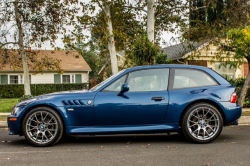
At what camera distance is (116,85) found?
632 centimetres

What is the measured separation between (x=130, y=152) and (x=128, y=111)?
2.76 ft

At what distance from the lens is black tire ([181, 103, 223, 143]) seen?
6.17 m

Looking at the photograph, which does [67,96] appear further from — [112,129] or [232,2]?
[232,2]

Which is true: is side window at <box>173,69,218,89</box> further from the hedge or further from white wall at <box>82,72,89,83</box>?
white wall at <box>82,72,89,83</box>

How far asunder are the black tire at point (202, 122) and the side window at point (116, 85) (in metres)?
1.37

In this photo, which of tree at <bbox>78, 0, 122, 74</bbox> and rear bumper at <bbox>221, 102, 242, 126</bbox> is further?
tree at <bbox>78, 0, 122, 74</bbox>

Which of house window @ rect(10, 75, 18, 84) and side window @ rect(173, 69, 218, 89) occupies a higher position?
side window @ rect(173, 69, 218, 89)

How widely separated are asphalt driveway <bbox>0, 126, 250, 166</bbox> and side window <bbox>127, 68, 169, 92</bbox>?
43.2 inches

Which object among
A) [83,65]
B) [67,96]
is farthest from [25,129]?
[83,65]

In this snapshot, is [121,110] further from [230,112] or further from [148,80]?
[230,112]

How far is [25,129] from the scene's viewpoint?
6039 mm

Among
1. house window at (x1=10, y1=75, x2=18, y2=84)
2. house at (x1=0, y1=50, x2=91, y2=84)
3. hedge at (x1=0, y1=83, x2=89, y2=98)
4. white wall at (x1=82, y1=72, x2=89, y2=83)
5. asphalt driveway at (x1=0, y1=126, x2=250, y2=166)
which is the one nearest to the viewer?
asphalt driveway at (x1=0, y1=126, x2=250, y2=166)

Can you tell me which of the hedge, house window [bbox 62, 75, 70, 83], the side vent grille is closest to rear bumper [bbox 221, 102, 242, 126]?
the side vent grille

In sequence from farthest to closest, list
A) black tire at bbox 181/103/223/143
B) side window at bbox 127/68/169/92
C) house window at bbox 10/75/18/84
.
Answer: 1. house window at bbox 10/75/18/84
2. side window at bbox 127/68/169/92
3. black tire at bbox 181/103/223/143
